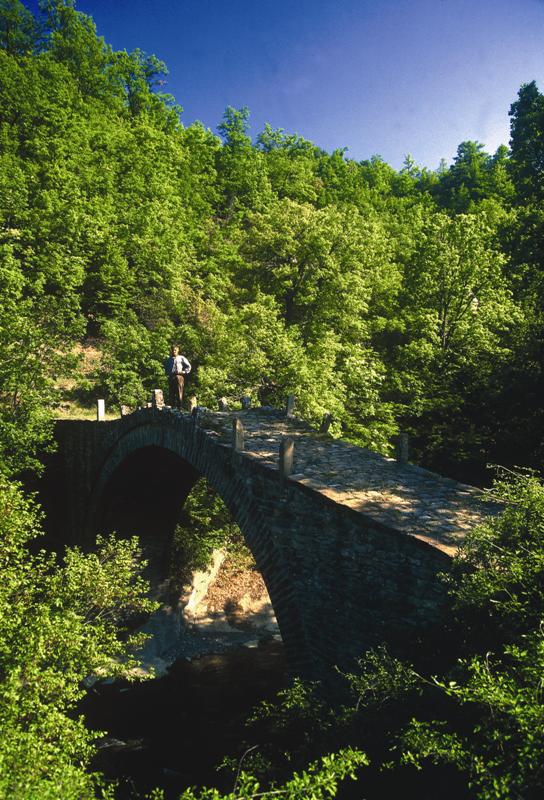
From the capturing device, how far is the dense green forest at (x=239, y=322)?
492 cm

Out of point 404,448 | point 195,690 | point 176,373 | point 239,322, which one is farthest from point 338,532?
point 239,322

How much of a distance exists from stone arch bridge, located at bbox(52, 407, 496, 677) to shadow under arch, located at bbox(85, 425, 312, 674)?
33 millimetres

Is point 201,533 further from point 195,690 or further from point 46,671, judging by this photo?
point 46,671

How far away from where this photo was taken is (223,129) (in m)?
41.3

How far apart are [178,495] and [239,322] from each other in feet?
26.8

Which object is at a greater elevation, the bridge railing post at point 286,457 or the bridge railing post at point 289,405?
the bridge railing post at point 289,405

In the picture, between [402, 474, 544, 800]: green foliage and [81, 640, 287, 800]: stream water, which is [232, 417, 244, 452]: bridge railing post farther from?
[81, 640, 287, 800]: stream water

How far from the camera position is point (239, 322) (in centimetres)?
2178

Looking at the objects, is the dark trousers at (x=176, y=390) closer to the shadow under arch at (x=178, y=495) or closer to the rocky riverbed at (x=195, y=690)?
the shadow under arch at (x=178, y=495)

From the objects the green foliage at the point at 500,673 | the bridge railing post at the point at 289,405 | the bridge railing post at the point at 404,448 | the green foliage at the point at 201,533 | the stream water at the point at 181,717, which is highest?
the bridge railing post at the point at 289,405

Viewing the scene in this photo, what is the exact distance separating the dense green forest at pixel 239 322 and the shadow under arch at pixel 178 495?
182 cm

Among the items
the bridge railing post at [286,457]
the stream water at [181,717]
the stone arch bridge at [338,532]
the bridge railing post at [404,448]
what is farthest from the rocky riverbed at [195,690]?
the bridge railing post at [404,448]

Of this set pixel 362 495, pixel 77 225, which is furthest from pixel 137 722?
pixel 77 225

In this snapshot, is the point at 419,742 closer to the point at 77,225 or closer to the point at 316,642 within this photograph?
the point at 316,642
